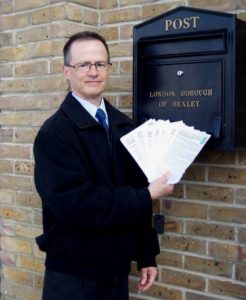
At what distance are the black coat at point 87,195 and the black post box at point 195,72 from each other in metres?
0.25

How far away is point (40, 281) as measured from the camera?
330cm

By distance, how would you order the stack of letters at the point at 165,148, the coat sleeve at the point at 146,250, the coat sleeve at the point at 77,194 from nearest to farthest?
the coat sleeve at the point at 77,194 < the stack of letters at the point at 165,148 < the coat sleeve at the point at 146,250

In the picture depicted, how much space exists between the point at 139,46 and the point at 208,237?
3.56 ft

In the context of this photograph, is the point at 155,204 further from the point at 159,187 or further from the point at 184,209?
the point at 159,187

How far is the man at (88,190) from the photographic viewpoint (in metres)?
2.30

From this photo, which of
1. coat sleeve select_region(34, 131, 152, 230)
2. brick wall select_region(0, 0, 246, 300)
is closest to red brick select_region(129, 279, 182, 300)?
brick wall select_region(0, 0, 246, 300)

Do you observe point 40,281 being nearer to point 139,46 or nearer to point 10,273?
point 10,273

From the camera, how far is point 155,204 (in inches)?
121

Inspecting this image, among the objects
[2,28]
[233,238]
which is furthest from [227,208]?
[2,28]

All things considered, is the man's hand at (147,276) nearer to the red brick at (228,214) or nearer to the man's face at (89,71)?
the red brick at (228,214)

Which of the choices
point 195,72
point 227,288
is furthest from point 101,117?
point 227,288

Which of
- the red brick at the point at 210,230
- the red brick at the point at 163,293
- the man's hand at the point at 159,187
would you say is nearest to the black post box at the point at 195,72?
the man's hand at the point at 159,187

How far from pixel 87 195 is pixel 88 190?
0.9 inches

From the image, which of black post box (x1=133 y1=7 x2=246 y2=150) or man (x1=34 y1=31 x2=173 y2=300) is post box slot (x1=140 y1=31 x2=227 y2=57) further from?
man (x1=34 y1=31 x2=173 y2=300)
